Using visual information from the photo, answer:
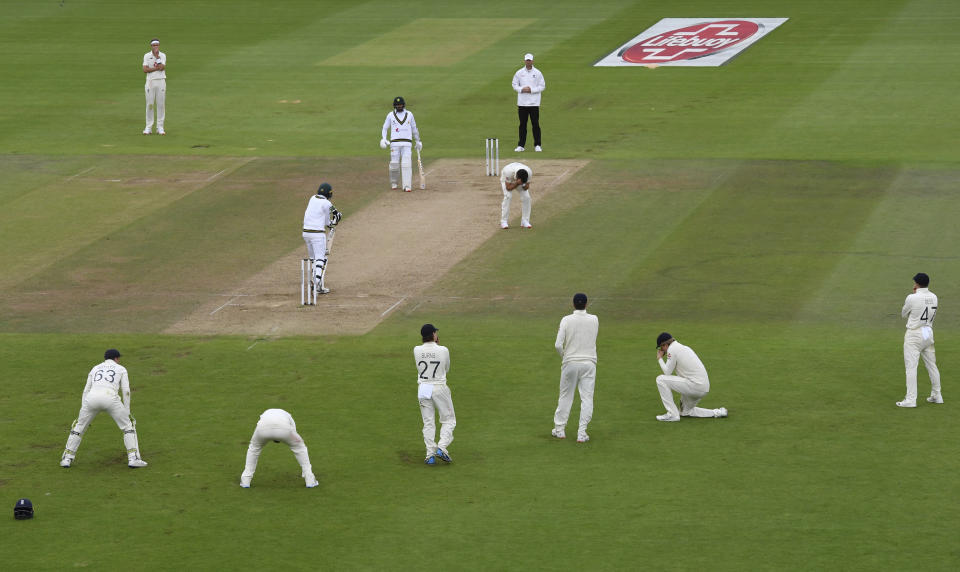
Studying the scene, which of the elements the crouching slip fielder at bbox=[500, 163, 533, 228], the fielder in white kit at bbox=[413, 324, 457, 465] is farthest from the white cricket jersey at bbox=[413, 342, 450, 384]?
the crouching slip fielder at bbox=[500, 163, 533, 228]

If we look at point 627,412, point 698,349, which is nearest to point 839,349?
point 698,349

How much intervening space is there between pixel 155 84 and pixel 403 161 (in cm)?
1021

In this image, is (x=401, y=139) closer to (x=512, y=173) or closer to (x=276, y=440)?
(x=512, y=173)

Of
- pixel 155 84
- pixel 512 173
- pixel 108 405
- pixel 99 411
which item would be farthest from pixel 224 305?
pixel 155 84

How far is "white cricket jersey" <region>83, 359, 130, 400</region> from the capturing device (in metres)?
18.6

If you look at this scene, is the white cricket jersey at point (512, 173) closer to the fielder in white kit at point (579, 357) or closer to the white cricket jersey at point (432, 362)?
the fielder in white kit at point (579, 357)

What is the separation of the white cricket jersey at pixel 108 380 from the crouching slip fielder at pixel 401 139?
15.7m

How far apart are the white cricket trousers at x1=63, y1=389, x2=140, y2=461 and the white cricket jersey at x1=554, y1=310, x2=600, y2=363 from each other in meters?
5.74

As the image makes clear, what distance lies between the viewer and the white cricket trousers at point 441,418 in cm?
1883

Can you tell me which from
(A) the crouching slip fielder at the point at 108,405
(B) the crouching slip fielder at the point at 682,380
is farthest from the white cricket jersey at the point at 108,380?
(B) the crouching slip fielder at the point at 682,380

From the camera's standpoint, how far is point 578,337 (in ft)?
64.1

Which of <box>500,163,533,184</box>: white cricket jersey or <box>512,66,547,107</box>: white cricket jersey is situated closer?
<box>500,163,533,184</box>: white cricket jersey

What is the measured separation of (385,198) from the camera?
34562mm

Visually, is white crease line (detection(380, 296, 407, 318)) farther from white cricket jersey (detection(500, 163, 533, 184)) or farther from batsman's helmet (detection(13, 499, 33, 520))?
batsman's helmet (detection(13, 499, 33, 520))
